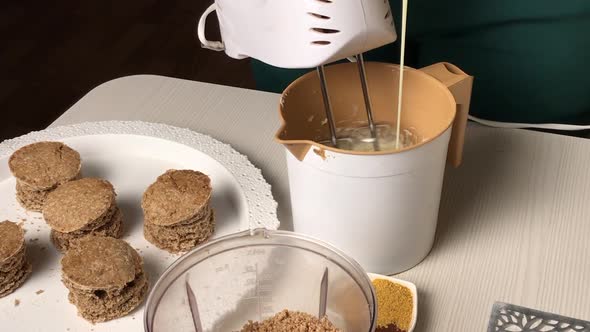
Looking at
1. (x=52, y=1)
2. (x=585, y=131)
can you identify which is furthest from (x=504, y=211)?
(x=52, y=1)

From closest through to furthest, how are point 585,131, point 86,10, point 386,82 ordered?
point 386,82 → point 585,131 → point 86,10

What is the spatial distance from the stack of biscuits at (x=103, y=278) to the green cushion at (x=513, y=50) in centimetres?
61

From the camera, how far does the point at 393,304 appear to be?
2.14 feet

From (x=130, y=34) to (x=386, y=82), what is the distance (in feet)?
5.71

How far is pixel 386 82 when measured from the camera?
735mm

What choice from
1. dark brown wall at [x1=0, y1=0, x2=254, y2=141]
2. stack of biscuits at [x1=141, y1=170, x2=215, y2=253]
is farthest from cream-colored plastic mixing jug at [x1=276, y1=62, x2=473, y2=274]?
dark brown wall at [x1=0, y1=0, x2=254, y2=141]

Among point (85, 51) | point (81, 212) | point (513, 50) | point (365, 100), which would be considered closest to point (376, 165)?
point (365, 100)

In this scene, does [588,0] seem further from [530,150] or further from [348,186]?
[348,186]

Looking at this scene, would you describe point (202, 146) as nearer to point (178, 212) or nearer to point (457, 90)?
point (178, 212)

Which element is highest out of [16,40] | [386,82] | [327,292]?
[386,82]

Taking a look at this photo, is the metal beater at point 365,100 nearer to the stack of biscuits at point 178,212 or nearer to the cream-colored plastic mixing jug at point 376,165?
the cream-colored plastic mixing jug at point 376,165

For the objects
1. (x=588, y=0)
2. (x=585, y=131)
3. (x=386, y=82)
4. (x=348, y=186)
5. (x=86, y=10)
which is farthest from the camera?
(x=86, y=10)

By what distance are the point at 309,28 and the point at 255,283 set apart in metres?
0.24

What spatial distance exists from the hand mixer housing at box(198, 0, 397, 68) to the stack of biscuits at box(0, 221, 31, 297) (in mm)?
316
